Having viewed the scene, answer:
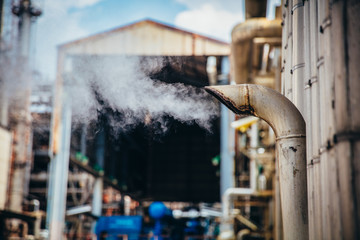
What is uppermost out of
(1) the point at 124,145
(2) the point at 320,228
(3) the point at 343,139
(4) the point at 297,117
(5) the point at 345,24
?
(1) the point at 124,145

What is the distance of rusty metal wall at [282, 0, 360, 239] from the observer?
327 centimetres

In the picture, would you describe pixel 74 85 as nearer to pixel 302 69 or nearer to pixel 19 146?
pixel 19 146

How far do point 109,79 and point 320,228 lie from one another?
21.8ft

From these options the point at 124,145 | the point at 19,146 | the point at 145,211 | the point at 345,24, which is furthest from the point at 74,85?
the point at 345,24

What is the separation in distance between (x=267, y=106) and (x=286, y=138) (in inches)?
15.4

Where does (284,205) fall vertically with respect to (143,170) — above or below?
below

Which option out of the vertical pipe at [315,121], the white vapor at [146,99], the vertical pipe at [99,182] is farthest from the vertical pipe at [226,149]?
the vertical pipe at [315,121]

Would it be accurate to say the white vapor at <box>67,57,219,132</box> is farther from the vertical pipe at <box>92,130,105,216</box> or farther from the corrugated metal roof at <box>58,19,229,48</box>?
the vertical pipe at <box>92,130,105,216</box>

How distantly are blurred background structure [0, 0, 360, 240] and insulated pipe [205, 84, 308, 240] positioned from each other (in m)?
0.07

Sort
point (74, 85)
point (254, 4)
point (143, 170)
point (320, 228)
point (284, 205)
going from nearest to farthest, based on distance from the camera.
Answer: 1. point (320, 228)
2. point (284, 205)
3. point (254, 4)
4. point (74, 85)
5. point (143, 170)

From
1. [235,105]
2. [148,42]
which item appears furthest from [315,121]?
[148,42]

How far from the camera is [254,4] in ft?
38.2

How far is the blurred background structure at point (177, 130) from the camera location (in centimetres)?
362

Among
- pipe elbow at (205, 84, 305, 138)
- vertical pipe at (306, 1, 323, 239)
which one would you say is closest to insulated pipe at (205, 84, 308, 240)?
pipe elbow at (205, 84, 305, 138)
